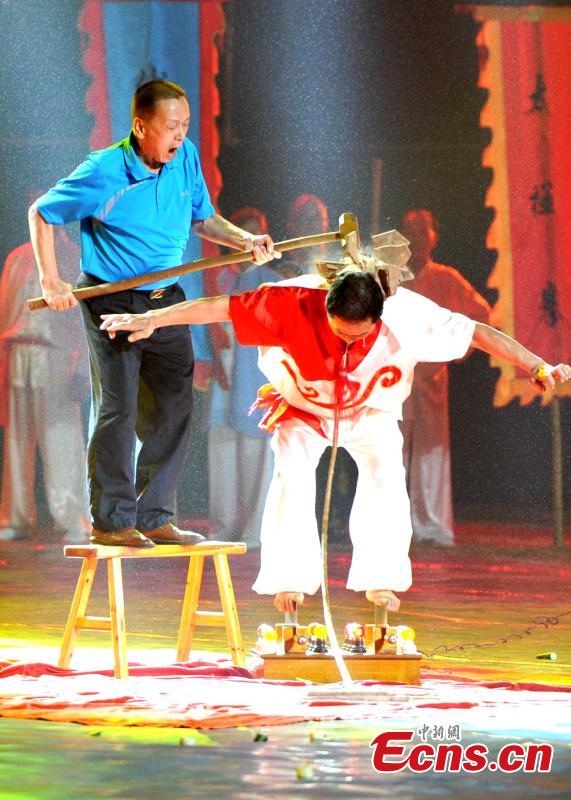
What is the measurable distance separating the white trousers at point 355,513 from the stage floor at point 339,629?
356 mm

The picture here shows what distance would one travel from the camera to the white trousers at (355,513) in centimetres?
344

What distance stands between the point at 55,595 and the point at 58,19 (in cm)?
223

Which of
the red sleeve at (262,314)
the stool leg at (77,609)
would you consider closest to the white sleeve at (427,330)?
the red sleeve at (262,314)

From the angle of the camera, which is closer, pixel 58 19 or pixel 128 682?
pixel 128 682

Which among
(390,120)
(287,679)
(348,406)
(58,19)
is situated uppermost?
(58,19)

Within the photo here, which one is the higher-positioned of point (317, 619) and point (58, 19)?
point (58, 19)

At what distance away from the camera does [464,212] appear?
18.2 feet

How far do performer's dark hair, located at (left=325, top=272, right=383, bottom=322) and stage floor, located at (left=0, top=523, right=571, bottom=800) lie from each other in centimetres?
94

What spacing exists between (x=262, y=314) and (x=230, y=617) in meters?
0.89

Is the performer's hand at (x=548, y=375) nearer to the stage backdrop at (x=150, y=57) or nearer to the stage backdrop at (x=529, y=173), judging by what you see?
the stage backdrop at (x=529, y=173)

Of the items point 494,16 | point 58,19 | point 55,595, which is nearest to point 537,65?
point 494,16

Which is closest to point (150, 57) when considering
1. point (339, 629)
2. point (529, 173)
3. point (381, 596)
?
point (529, 173)

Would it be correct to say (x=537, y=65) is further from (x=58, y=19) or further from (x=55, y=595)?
(x=55, y=595)

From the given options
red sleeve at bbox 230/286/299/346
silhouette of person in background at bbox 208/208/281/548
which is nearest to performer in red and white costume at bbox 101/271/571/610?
red sleeve at bbox 230/286/299/346
